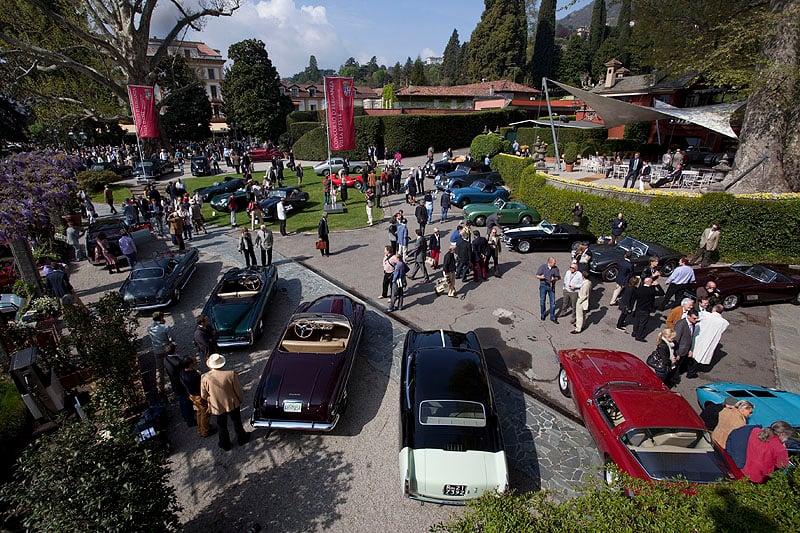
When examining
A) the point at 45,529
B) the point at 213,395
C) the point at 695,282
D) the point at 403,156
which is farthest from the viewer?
the point at 403,156

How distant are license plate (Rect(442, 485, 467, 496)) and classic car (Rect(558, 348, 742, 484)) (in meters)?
1.77

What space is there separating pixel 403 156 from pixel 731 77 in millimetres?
26026

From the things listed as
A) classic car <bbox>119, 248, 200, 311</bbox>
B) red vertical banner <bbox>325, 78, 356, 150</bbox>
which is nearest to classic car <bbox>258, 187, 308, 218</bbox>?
red vertical banner <bbox>325, 78, 356, 150</bbox>

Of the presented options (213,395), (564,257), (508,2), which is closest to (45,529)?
(213,395)

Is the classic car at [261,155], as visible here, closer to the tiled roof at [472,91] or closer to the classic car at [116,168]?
the classic car at [116,168]

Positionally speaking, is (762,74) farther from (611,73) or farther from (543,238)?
(611,73)

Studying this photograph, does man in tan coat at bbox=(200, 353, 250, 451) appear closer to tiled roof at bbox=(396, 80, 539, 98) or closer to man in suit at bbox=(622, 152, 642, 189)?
man in suit at bbox=(622, 152, 642, 189)

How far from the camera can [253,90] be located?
44875mm

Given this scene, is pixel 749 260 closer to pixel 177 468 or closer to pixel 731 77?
pixel 731 77

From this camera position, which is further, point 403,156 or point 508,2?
point 508,2

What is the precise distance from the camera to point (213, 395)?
237 inches

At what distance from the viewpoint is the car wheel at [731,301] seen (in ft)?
37.0

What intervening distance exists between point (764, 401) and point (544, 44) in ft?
258

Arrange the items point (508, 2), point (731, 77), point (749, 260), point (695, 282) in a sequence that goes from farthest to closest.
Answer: point (508, 2) → point (731, 77) → point (749, 260) → point (695, 282)
